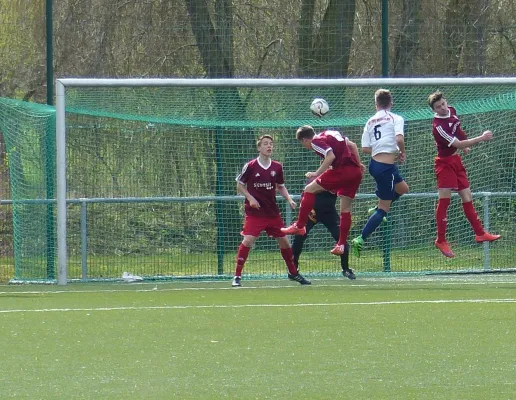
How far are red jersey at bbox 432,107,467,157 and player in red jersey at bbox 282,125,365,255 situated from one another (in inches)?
37.9

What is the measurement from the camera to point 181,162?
15477mm

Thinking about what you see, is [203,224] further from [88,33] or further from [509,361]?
[509,361]

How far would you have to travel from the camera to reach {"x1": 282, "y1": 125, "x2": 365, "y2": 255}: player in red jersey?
1325 centimetres

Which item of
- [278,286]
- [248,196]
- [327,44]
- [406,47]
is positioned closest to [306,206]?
[248,196]

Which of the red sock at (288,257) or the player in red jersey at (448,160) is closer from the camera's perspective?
the player in red jersey at (448,160)

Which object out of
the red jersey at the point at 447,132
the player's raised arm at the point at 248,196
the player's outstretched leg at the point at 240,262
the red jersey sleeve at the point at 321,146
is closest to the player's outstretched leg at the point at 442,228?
the red jersey at the point at 447,132

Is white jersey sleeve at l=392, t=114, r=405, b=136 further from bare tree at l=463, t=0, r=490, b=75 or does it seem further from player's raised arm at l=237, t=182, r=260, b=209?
bare tree at l=463, t=0, r=490, b=75

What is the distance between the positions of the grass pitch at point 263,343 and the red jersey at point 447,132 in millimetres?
1530

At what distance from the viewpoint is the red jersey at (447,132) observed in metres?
13.0

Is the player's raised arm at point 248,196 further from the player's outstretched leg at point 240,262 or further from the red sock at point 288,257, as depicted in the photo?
the red sock at point 288,257

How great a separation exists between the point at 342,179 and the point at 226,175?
2.48 meters

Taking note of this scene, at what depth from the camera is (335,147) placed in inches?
524

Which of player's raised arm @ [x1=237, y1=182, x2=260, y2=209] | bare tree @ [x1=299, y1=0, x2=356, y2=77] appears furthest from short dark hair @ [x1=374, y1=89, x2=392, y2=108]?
bare tree @ [x1=299, y1=0, x2=356, y2=77]

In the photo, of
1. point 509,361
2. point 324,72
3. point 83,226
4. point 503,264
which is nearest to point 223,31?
point 324,72
